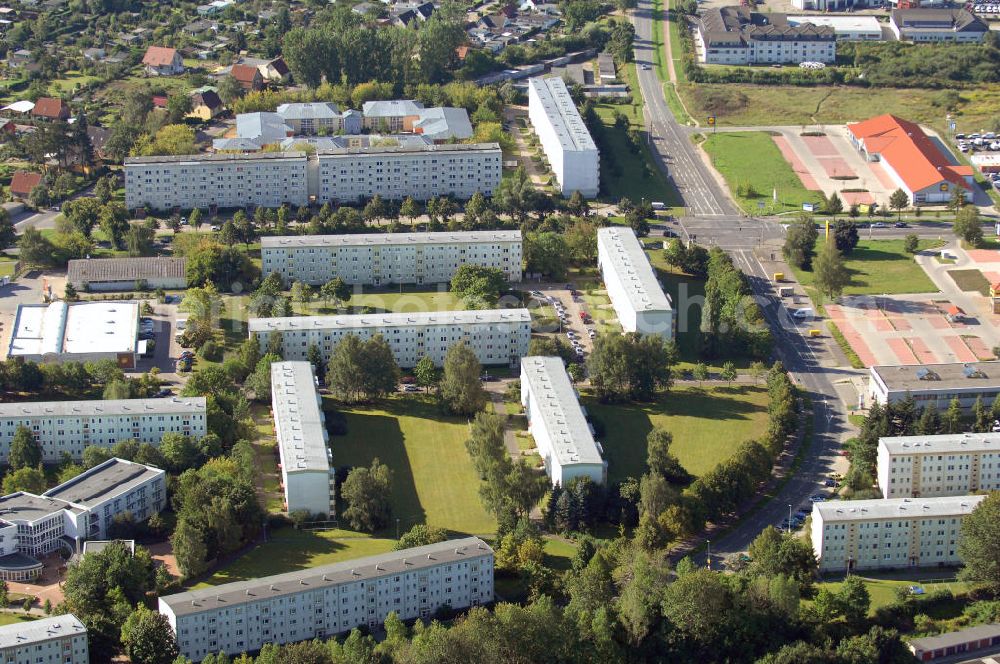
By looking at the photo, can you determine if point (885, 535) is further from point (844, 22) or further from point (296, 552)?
point (844, 22)

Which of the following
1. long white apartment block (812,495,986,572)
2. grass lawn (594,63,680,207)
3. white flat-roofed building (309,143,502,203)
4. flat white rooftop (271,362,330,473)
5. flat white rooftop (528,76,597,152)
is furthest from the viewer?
grass lawn (594,63,680,207)

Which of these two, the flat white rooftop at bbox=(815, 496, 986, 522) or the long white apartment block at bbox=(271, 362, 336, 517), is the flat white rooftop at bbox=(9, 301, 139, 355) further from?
the flat white rooftop at bbox=(815, 496, 986, 522)

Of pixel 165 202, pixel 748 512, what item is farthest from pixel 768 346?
pixel 165 202

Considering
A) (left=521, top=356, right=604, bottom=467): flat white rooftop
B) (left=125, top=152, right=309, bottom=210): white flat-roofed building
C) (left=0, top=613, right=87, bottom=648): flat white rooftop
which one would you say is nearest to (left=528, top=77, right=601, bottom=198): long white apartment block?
(left=125, top=152, right=309, bottom=210): white flat-roofed building

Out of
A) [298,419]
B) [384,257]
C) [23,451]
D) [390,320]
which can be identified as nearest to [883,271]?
[384,257]

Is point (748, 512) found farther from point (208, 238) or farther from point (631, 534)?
point (208, 238)
